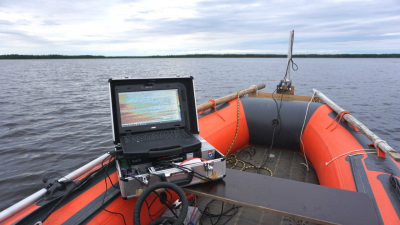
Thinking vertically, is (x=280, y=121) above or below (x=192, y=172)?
below

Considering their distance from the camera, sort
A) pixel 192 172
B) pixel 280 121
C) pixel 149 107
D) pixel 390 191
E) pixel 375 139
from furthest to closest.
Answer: pixel 280 121 → pixel 375 139 → pixel 149 107 → pixel 390 191 → pixel 192 172

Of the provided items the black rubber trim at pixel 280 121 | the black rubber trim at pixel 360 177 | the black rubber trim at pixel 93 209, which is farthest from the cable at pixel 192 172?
the black rubber trim at pixel 280 121

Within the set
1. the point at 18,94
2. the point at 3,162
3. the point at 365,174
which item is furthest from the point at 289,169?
the point at 18,94

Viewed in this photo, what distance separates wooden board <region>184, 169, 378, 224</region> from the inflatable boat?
0.72 feet

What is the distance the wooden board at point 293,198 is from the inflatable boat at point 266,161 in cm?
22

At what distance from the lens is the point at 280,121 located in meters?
3.77

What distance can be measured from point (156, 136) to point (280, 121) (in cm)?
249

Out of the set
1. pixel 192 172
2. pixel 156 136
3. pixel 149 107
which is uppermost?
pixel 149 107

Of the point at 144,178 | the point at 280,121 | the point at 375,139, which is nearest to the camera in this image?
the point at 144,178

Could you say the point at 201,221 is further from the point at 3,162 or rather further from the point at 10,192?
the point at 3,162

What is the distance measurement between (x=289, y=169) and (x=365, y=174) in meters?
1.39

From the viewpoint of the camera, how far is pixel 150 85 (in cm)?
194

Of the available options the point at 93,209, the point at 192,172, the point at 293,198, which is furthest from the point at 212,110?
the point at 93,209

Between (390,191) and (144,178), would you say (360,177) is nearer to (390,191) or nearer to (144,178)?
(390,191)
